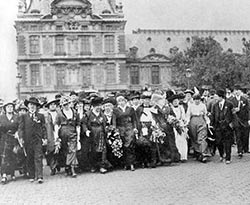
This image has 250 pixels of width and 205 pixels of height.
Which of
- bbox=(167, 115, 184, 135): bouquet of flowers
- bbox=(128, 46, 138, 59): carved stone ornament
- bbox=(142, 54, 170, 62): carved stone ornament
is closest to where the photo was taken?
bbox=(167, 115, 184, 135): bouquet of flowers

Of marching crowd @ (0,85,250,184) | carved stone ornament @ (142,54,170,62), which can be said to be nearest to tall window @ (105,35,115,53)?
carved stone ornament @ (142,54,170,62)

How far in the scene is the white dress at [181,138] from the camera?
11820 mm

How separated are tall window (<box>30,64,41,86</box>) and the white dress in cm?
3914

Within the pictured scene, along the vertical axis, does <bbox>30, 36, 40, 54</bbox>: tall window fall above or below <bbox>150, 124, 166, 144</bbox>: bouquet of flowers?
above

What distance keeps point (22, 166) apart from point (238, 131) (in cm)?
557

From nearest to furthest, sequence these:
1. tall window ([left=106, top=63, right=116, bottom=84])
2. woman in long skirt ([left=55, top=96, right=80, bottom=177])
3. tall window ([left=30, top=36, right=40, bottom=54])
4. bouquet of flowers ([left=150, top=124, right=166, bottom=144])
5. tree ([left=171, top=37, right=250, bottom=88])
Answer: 1. woman in long skirt ([left=55, top=96, right=80, bottom=177])
2. bouquet of flowers ([left=150, top=124, right=166, bottom=144])
3. tree ([left=171, top=37, right=250, bottom=88])
4. tall window ([left=30, top=36, right=40, bottom=54])
5. tall window ([left=106, top=63, right=116, bottom=84])

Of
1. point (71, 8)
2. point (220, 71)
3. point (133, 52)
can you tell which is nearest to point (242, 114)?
point (220, 71)

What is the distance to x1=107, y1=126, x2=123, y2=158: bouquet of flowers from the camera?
10977 millimetres

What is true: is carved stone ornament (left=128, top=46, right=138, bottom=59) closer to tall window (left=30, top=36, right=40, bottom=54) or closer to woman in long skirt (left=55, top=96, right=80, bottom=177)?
tall window (left=30, top=36, right=40, bottom=54)

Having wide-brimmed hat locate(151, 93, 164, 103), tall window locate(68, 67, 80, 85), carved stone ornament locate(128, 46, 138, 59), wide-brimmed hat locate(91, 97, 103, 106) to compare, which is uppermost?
carved stone ornament locate(128, 46, 138, 59)

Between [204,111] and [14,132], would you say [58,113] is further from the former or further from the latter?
[204,111]

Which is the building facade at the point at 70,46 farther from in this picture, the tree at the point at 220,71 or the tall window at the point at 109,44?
the tree at the point at 220,71

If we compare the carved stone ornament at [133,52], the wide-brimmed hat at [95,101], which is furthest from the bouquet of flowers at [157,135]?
the carved stone ornament at [133,52]

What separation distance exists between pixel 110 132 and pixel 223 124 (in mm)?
2887
